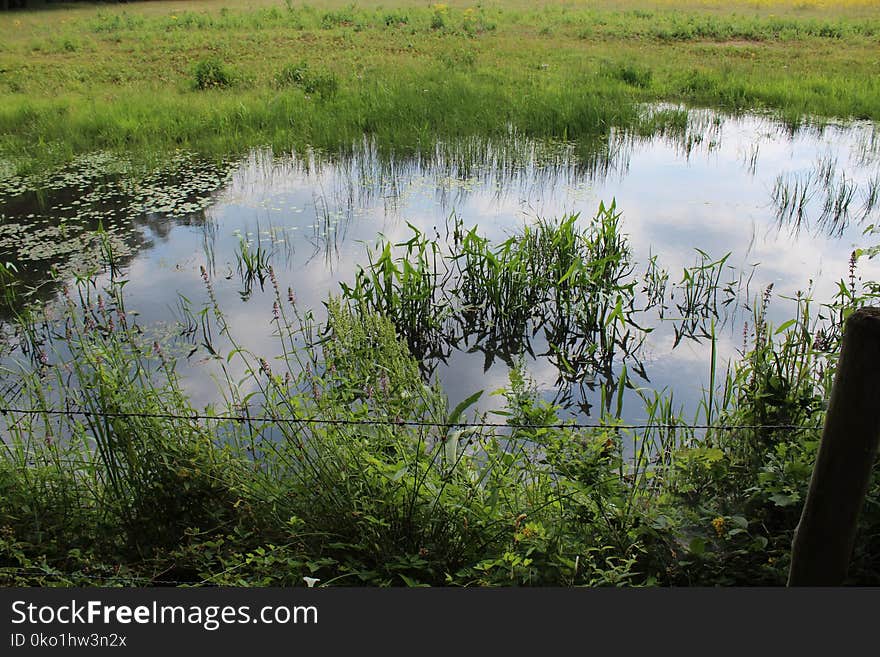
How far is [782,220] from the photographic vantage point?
23.1ft

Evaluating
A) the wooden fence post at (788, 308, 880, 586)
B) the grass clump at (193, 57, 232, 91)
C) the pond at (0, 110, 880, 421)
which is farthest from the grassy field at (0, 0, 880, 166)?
the wooden fence post at (788, 308, 880, 586)

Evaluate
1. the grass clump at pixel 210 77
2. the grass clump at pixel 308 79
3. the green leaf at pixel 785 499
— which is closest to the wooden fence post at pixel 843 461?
the green leaf at pixel 785 499

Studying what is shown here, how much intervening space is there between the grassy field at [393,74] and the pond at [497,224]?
0.85 meters

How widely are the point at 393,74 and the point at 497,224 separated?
22.7 ft

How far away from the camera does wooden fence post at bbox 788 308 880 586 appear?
5.81 feet

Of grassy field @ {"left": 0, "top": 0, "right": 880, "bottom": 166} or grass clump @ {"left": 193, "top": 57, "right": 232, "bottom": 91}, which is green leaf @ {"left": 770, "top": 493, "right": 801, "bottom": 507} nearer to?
grassy field @ {"left": 0, "top": 0, "right": 880, "bottom": 166}

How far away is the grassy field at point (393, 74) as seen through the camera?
984cm

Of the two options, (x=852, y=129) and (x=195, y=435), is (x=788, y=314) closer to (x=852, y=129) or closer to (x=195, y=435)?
(x=195, y=435)

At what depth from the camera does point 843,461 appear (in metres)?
1.86

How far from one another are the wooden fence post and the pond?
2087 mm

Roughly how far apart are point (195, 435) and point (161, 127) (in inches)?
313

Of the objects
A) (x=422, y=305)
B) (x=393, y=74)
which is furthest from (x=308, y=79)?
(x=422, y=305)

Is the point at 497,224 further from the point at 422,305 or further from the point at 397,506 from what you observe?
the point at 397,506

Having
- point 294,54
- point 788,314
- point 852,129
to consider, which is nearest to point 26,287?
point 788,314
